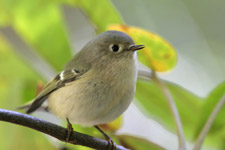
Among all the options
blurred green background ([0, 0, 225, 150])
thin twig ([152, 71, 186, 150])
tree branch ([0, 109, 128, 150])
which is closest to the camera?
tree branch ([0, 109, 128, 150])

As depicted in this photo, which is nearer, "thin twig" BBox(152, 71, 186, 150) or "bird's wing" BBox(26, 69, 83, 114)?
"thin twig" BBox(152, 71, 186, 150)

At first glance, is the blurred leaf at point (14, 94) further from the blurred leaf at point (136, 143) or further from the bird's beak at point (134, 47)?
the bird's beak at point (134, 47)

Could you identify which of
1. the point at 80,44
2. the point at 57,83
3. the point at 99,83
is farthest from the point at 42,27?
the point at 80,44

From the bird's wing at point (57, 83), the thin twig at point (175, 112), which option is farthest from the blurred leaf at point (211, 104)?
the bird's wing at point (57, 83)

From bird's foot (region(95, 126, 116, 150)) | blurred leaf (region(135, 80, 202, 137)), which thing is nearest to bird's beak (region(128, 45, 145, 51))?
blurred leaf (region(135, 80, 202, 137))

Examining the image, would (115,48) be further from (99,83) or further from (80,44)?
(80,44)

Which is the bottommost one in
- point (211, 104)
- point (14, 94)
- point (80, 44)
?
point (211, 104)

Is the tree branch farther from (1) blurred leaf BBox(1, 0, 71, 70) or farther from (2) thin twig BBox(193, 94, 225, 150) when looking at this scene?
(1) blurred leaf BBox(1, 0, 71, 70)
